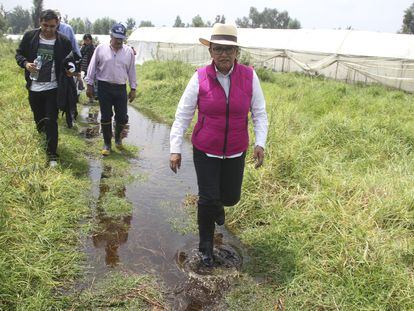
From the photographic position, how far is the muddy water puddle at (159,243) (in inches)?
119

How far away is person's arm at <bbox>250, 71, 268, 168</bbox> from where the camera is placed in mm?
3234

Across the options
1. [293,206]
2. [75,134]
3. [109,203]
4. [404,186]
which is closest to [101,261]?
[109,203]

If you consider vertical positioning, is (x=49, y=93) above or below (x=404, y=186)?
above

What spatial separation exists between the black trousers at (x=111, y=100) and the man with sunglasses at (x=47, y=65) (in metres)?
0.80

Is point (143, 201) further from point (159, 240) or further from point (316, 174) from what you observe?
point (316, 174)

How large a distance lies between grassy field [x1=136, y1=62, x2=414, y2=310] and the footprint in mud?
0.38ft

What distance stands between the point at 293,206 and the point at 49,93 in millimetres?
3272

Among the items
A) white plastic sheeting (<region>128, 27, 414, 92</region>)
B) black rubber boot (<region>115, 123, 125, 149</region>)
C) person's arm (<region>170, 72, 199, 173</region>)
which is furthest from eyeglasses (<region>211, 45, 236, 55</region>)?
white plastic sheeting (<region>128, 27, 414, 92</region>)

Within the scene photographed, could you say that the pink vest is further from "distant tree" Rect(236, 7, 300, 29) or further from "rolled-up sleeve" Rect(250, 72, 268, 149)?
"distant tree" Rect(236, 7, 300, 29)

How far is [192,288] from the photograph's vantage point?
301 centimetres

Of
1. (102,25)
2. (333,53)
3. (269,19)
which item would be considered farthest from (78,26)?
(333,53)

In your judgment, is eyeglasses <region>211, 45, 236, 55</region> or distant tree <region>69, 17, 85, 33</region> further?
distant tree <region>69, 17, 85, 33</region>

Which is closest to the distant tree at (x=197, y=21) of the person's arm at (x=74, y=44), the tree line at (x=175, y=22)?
the tree line at (x=175, y=22)

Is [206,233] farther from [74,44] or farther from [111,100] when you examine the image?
[74,44]
